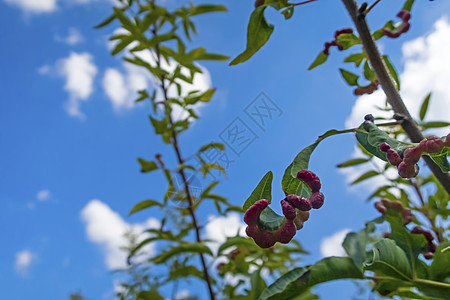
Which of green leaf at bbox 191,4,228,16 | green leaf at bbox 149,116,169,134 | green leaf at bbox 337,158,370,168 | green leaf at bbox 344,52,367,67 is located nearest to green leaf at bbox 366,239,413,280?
green leaf at bbox 344,52,367,67

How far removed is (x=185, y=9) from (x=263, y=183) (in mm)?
1339

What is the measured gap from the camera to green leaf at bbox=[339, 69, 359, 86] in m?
0.86

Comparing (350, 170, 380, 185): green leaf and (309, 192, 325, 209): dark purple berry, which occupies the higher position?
(350, 170, 380, 185): green leaf

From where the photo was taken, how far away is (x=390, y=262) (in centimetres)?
48

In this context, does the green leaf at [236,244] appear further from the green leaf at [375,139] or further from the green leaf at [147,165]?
the green leaf at [375,139]

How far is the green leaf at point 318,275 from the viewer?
1.38ft

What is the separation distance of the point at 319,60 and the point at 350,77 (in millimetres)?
93

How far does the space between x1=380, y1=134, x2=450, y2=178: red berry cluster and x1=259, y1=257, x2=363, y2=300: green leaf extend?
128 millimetres

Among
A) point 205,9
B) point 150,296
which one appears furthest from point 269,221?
point 205,9

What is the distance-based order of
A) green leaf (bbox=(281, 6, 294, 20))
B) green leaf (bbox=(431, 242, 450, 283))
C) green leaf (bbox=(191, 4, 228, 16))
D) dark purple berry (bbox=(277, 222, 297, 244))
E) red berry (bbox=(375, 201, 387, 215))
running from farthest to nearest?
1. green leaf (bbox=(191, 4, 228, 16))
2. green leaf (bbox=(281, 6, 294, 20))
3. red berry (bbox=(375, 201, 387, 215))
4. green leaf (bbox=(431, 242, 450, 283))
5. dark purple berry (bbox=(277, 222, 297, 244))

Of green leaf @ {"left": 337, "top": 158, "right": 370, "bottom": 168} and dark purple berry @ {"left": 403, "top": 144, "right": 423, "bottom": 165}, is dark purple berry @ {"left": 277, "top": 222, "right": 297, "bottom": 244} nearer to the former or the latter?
dark purple berry @ {"left": 403, "top": 144, "right": 423, "bottom": 165}

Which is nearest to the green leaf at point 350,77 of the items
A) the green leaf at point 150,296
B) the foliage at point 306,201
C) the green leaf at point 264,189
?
the foliage at point 306,201

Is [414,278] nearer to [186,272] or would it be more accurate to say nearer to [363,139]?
[363,139]

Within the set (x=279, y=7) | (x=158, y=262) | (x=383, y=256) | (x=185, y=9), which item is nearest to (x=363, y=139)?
(x=383, y=256)
